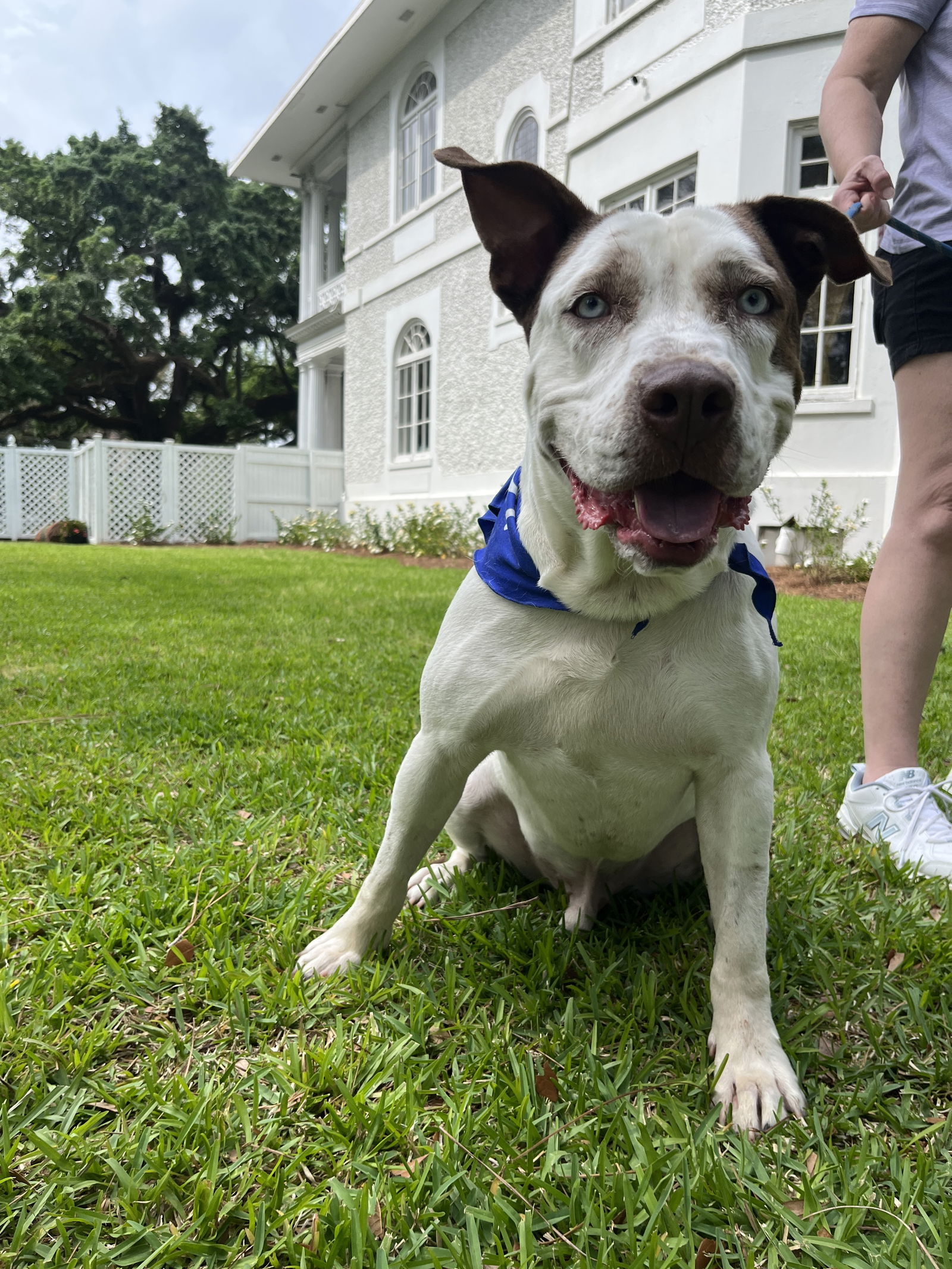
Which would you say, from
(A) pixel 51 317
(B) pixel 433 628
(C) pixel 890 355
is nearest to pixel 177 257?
(A) pixel 51 317

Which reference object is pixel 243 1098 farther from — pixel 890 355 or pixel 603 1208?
pixel 890 355

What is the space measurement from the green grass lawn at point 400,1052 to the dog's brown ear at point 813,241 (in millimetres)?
1550

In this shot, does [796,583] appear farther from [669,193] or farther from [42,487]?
[42,487]

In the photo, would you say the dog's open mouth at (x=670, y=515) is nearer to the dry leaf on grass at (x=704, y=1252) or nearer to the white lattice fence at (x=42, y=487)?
the dry leaf on grass at (x=704, y=1252)

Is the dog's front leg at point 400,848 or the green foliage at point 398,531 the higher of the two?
the green foliage at point 398,531

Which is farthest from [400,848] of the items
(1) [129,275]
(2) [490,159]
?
(1) [129,275]

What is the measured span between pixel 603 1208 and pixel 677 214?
1.84 metres

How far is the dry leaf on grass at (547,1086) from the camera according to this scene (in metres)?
1.58

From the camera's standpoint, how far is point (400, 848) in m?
1.97

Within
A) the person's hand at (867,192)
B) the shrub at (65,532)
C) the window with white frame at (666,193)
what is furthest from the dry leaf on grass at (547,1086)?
the shrub at (65,532)

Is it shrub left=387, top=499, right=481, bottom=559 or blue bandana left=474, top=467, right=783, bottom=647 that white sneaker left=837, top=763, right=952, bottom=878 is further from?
shrub left=387, top=499, right=481, bottom=559

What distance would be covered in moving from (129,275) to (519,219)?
91.6ft

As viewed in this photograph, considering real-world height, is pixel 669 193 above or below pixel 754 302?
above

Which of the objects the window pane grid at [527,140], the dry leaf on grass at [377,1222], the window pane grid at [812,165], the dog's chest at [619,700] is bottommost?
the dry leaf on grass at [377,1222]
